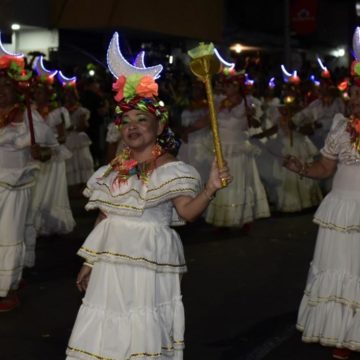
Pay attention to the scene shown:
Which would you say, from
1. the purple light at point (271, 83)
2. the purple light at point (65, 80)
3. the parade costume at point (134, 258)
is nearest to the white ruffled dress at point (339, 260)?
the parade costume at point (134, 258)

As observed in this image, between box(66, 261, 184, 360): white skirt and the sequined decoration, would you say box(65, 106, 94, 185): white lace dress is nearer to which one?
the sequined decoration

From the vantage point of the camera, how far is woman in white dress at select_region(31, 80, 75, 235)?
10883mm

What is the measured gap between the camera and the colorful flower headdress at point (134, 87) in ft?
15.5

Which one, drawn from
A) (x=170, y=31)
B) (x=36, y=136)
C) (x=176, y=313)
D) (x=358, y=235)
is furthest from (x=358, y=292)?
(x=170, y=31)

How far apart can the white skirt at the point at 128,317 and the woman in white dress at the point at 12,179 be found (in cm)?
270

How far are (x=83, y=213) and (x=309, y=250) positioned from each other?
4.41 metres

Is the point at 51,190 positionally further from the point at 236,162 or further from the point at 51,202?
the point at 236,162

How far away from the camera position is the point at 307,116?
14.5 m

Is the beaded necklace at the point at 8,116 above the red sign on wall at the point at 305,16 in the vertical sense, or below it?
below

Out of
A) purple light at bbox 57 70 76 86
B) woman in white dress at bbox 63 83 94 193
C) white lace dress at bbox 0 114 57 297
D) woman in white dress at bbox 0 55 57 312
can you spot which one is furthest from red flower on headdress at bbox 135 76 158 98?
woman in white dress at bbox 63 83 94 193

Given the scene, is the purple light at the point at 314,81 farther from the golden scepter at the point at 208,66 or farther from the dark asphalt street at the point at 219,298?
the golden scepter at the point at 208,66

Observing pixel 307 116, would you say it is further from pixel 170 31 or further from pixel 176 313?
pixel 176 313

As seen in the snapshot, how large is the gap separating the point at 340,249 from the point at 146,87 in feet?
7.46

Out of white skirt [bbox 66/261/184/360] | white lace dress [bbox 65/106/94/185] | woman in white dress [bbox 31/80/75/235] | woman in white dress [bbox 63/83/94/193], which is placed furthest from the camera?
white lace dress [bbox 65/106/94/185]
